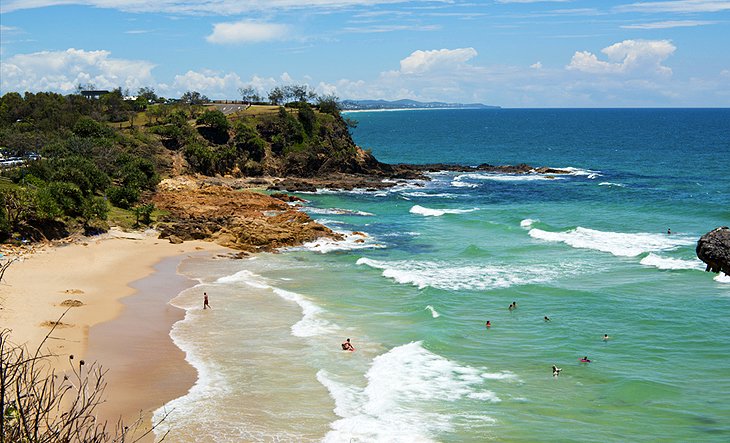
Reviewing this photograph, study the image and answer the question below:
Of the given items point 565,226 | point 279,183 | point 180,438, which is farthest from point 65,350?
point 279,183

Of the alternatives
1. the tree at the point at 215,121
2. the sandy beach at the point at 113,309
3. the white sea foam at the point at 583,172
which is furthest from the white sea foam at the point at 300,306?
the white sea foam at the point at 583,172

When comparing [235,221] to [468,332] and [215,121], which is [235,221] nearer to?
[468,332]

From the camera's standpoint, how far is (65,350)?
1071 inches

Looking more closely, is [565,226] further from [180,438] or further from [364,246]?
[180,438]

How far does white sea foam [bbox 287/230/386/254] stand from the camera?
4938 centimetres

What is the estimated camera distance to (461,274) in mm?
42219

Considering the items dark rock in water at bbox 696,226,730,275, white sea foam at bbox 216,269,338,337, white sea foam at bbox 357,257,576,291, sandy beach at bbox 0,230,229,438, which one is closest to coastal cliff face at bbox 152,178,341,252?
sandy beach at bbox 0,230,229,438

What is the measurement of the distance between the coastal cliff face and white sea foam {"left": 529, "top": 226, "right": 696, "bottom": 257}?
1762 centimetres

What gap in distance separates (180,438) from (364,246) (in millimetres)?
30620

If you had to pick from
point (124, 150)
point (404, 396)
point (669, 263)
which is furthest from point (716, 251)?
point (124, 150)

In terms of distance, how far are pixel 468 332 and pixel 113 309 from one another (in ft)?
58.5

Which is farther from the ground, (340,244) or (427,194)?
(427,194)

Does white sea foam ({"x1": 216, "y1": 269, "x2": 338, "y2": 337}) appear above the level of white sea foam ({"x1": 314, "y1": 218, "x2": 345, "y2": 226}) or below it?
below

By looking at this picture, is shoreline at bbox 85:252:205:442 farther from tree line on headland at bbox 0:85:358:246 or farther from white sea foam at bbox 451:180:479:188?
white sea foam at bbox 451:180:479:188
